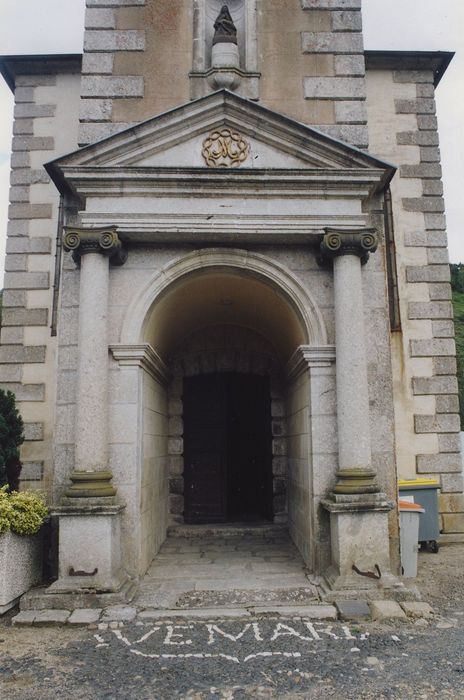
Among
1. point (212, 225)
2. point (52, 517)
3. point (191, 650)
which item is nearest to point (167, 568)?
point (52, 517)

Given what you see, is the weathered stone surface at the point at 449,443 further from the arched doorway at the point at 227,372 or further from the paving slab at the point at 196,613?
the paving slab at the point at 196,613

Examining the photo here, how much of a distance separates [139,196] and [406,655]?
5003 mm

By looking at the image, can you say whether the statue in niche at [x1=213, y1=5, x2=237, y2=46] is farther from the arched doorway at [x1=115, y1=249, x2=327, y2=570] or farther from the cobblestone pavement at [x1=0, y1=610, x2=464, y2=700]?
the cobblestone pavement at [x1=0, y1=610, x2=464, y2=700]

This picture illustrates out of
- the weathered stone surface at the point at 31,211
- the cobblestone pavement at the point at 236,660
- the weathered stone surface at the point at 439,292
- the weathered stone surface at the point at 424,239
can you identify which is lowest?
the cobblestone pavement at the point at 236,660

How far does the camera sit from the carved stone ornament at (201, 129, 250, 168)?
21.9ft

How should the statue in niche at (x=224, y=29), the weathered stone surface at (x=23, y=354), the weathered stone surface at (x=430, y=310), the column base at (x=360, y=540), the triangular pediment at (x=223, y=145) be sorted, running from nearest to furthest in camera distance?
the column base at (x=360, y=540)
the triangular pediment at (x=223, y=145)
the statue in niche at (x=224, y=29)
the weathered stone surface at (x=23, y=354)
the weathered stone surface at (x=430, y=310)

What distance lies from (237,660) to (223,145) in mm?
5171

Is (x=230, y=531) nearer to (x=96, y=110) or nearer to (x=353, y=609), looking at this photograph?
(x=353, y=609)

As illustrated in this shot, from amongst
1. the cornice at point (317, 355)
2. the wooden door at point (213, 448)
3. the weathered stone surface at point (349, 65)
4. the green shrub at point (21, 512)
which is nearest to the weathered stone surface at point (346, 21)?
the weathered stone surface at point (349, 65)

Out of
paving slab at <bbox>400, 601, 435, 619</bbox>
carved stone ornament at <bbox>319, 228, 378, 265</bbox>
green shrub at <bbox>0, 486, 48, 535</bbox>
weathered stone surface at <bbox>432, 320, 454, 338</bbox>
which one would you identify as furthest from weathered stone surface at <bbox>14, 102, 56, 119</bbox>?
paving slab at <bbox>400, 601, 435, 619</bbox>

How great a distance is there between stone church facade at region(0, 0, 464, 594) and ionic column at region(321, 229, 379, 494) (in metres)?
0.02

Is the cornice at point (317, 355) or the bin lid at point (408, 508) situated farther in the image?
the bin lid at point (408, 508)

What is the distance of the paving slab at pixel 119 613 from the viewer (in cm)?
511

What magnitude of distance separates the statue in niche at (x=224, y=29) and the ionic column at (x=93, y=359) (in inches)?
119
